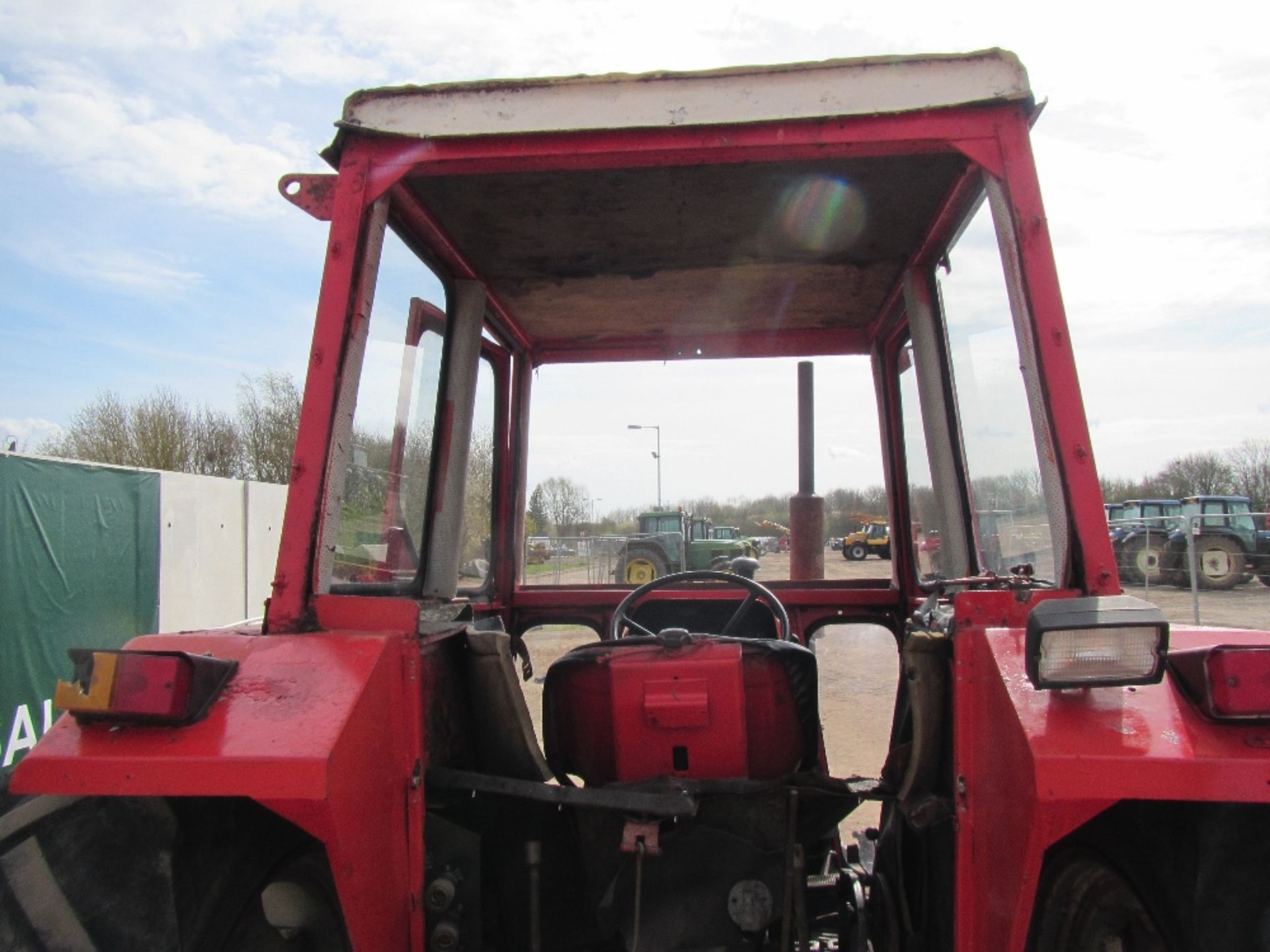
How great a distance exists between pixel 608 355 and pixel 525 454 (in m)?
0.61

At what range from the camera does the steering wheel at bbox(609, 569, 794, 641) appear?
9.68 ft

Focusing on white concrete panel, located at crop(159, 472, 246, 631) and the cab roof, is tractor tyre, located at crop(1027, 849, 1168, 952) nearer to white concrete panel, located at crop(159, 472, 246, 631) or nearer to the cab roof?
the cab roof

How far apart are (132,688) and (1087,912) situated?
161 centimetres

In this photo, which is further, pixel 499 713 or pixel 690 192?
pixel 690 192

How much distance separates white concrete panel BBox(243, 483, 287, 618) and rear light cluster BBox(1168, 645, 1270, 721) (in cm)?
1397

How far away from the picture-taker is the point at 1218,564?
1789 centimetres

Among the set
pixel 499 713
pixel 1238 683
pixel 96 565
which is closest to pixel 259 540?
pixel 96 565

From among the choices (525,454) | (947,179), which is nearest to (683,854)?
(947,179)

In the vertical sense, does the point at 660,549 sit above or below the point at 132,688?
above

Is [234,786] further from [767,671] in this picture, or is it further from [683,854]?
[767,671]

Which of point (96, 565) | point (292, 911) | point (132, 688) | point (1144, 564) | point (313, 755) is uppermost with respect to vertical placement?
point (1144, 564)

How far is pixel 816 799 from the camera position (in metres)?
2.13

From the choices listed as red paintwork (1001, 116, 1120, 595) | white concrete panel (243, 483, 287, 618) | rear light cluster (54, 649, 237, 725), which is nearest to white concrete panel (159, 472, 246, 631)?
white concrete panel (243, 483, 287, 618)

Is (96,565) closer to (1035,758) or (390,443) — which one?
(390,443)
